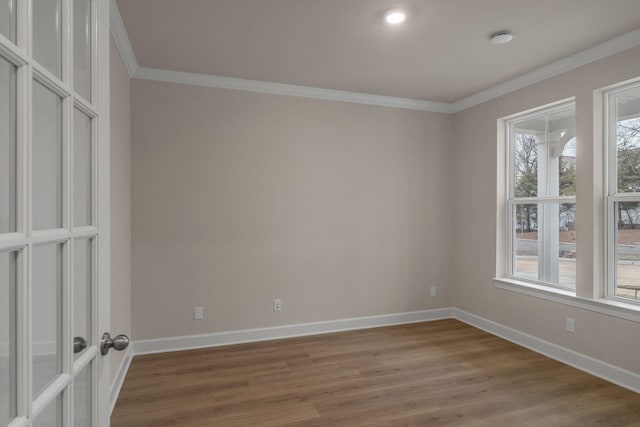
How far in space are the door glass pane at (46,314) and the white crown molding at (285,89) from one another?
10.0 feet

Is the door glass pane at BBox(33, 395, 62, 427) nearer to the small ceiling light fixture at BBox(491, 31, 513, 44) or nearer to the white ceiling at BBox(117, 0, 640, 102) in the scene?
the white ceiling at BBox(117, 0, 640, 102)

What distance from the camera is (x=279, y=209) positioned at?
3.87 meters

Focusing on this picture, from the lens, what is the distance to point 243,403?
2580 millimetres

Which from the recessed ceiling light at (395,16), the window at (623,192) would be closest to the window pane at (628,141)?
the window at (623,192)

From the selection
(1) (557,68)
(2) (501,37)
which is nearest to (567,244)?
(1) (557,68)

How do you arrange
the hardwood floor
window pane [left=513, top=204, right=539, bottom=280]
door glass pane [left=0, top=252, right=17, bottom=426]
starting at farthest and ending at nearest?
1. window pane [left=513, top=204, right=539, bottom=280]
2. the hardwood floor
3. door glass pane [left=0, top=252, right=17, bottom=426]

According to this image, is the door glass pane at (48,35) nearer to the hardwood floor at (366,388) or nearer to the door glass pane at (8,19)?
the door glass pane at (8,19)

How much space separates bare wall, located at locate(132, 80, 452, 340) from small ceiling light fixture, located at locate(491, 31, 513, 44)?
161 cm

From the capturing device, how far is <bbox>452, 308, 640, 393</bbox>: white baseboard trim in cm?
281

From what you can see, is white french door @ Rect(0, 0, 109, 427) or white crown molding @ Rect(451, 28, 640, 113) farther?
white crown molding @ Rect(451, 28, 640, 113)

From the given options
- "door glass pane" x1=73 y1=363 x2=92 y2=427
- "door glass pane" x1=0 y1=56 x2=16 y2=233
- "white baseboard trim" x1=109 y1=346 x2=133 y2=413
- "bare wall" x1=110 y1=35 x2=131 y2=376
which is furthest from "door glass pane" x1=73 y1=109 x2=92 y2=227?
"white baseboard trim" x1=109 y1=346 x2=133 y2=413

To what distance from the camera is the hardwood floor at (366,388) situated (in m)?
2.40

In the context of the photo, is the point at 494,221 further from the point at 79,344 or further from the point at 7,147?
the point at 7,147

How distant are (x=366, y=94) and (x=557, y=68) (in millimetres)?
1806
